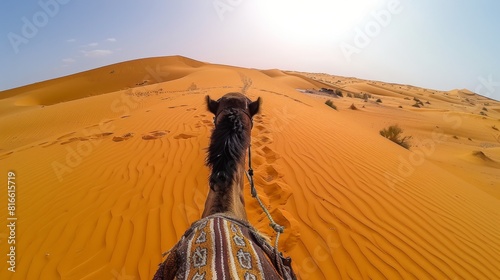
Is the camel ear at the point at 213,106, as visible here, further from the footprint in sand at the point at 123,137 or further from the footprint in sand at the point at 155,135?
the footprint in sand at the point at 123,137

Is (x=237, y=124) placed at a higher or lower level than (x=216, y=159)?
higher

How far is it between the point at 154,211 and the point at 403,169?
5752 mm

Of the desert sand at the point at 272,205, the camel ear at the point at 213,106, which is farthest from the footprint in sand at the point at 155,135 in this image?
the camel ear at the point at 213,106

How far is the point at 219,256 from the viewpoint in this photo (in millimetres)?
1428

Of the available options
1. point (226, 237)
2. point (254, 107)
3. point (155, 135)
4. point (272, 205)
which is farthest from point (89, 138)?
point (226, 237)

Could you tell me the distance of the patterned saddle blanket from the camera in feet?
4.47

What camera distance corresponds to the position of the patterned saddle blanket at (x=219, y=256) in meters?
1.36

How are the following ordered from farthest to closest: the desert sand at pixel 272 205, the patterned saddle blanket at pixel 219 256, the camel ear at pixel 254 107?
the desert sand at pixel 272 205 < the camel ear at pixel 254 107 < the patterned saddle blanket at pixel 219 256

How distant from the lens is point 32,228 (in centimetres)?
387

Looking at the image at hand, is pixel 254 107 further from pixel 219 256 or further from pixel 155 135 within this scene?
pixel 155 135

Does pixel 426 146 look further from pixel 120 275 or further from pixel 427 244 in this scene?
pixel 120 275

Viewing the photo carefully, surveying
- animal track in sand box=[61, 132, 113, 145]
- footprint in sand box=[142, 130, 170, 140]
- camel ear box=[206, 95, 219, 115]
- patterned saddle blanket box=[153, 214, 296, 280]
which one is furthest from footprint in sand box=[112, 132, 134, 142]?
patterned saddle blanket box=[153, 214, 296, 280]

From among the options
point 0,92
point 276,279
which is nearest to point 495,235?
point 276,279

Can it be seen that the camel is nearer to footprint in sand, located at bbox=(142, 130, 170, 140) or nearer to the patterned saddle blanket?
the patterned saddle blanket
